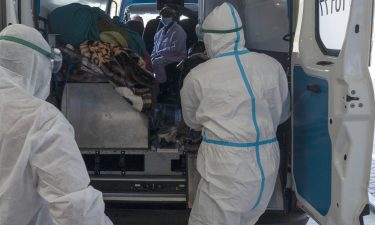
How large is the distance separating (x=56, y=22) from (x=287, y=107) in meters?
1.81

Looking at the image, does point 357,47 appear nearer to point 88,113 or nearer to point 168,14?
point 88,113

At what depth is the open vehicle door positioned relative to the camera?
2.30 m

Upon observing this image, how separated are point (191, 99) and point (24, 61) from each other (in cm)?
127

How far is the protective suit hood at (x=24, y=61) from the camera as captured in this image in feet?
6.40

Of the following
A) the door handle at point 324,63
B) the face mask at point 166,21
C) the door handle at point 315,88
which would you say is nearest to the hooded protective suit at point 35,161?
the door handle at point 315,88

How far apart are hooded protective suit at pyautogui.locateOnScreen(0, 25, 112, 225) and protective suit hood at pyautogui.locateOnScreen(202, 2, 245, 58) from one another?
1.30m

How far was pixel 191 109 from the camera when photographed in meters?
3.08

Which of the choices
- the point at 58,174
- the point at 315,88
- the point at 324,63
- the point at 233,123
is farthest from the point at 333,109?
the point at 58,174

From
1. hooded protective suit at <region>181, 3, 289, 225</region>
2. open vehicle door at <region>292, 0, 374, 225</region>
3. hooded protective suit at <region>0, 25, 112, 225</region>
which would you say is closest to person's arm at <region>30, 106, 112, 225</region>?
hooded protective suit at <region>0, 25, 112, 225</region>

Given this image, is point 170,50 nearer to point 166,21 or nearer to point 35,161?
point 166,21

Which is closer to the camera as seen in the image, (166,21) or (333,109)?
(333,109)

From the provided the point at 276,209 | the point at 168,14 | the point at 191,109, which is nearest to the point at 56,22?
the point at 191,109

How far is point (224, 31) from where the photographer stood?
289cm

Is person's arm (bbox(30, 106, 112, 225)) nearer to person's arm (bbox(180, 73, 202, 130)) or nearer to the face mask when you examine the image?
person's arm (bbox(180, 73, 202, 130))
